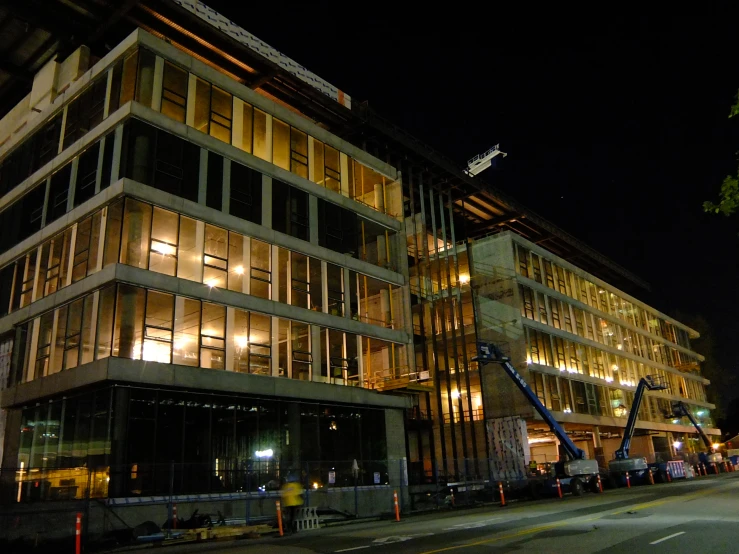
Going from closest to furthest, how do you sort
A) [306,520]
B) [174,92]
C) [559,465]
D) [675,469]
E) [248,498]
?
[306,520], [248,498], [174,92], [559,465], [675,469]

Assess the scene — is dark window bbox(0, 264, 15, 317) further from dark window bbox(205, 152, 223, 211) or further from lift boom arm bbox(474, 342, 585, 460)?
lift boom arm bbox(474, 342, 585, 460)

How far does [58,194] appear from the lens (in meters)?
29.2

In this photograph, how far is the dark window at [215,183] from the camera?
92.4ft

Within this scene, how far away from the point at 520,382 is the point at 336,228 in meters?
13.2

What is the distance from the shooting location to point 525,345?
46.8 m

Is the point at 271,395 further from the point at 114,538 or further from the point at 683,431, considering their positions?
the point at 683,431

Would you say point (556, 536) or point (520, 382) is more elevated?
point (520, 382)

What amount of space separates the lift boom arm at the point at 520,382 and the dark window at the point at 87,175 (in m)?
19.7

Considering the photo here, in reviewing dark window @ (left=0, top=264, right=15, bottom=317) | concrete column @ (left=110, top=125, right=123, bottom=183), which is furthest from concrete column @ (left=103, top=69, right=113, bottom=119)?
dark window @ (left=0, top=264, right=15, bottom=317)

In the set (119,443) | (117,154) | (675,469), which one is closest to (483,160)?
(675,469)

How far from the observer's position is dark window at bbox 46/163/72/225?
1129 inches

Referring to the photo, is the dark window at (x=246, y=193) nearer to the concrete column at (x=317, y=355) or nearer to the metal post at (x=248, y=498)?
the concrete column at (x=317, y=355)

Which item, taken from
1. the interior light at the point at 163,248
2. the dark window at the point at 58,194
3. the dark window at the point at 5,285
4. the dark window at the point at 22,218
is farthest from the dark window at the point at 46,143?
the interior light at the point at 163,248

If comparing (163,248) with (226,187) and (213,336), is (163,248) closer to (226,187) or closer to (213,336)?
(213,336)
